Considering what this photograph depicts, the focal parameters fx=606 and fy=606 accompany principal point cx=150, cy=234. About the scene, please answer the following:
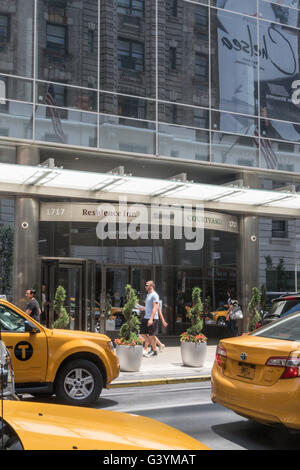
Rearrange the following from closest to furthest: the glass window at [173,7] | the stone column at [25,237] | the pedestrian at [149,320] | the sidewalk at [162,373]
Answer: the sidewalk at [162,373], the pedestrian at [149,320], the stone column at [25,237], the glass window at [173,7]

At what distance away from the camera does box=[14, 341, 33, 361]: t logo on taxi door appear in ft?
28.6

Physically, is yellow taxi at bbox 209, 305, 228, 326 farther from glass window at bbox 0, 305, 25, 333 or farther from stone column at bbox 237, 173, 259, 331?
glass window at bbox 0, 305, 25, 333

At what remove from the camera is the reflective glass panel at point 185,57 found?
21.1 meters

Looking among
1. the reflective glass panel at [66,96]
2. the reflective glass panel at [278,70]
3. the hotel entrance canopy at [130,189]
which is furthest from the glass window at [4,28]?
the reflective glass panel at [278,70]

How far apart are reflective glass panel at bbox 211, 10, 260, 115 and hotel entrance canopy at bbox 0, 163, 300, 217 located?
3509 millimetres

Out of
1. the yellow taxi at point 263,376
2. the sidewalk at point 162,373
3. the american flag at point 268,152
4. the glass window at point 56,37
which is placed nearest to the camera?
the yellow taxi at point 263,376

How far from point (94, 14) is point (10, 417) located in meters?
18.9

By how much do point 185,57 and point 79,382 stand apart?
15261 millimetres

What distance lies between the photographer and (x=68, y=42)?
63.9 ft

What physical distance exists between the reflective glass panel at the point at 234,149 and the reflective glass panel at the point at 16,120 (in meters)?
6.68

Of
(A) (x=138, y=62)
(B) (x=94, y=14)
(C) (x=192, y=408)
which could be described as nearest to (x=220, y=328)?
(A) (x=138, y=62)

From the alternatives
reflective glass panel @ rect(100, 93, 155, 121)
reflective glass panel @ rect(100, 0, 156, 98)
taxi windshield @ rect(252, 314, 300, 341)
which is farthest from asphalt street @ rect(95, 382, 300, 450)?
reflective glass panel @ rect(100, 0, 156, 98)

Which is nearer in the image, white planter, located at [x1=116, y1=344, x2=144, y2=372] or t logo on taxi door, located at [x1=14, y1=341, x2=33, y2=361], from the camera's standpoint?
t logo on taxi door, located at [x1=14, y1=341, x2=33, y2=361]

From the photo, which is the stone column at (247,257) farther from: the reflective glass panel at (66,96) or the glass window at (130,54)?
the reflective glass panel at (66,96)
